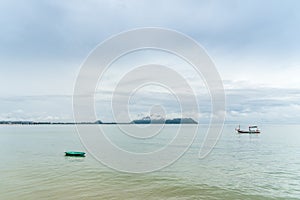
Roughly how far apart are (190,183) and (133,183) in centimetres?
511

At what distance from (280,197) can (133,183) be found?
11773 mm

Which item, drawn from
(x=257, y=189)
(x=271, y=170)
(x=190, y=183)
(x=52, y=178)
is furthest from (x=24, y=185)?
(x=271, y=170)

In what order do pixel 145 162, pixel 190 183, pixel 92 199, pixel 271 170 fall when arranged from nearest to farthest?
pixel 92 199 < pixel 190 183 < pixel 271 170 < pixel 145 162

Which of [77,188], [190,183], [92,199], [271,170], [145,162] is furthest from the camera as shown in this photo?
[145,162]

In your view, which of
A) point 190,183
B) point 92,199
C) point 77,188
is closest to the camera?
point 92,199

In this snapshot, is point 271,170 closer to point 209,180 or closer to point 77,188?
point 209,180

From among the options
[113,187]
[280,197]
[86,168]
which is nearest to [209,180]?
[280,197]

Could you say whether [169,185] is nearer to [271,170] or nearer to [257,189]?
[257,189]

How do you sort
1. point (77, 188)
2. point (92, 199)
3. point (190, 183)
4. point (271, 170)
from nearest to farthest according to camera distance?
point (92, 199), point (77, 188), point (190, 183), point (271, 170)

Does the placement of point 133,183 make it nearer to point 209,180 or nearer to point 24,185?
point 209,180

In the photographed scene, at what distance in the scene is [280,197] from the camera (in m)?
17.9

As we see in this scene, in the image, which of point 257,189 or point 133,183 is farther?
point 133,183

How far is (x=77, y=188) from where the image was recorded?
19703 millimetres

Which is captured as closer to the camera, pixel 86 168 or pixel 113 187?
pixel 113 187
